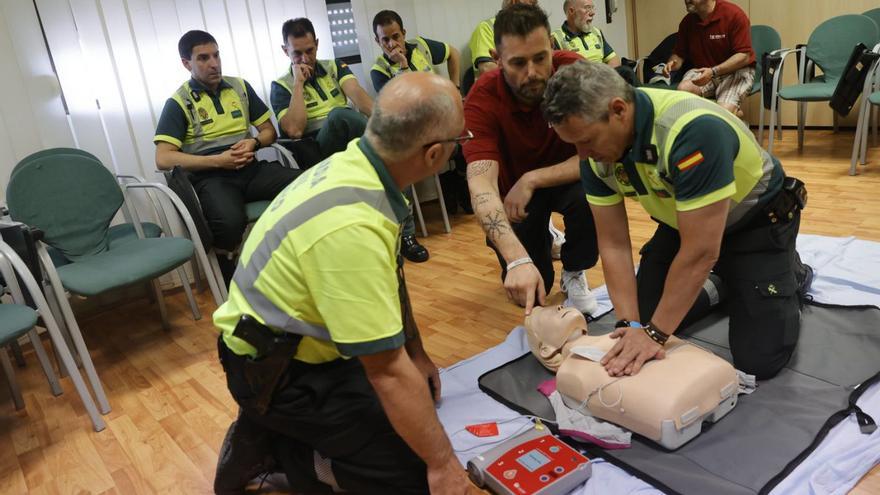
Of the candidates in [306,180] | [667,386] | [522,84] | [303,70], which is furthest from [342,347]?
[303,70]

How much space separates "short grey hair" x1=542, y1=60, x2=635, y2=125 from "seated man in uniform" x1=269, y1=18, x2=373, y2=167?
2108mm

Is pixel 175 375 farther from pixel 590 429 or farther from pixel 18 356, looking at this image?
pixel 590 429

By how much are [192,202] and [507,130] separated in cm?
157

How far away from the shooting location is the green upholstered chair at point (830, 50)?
405 cm

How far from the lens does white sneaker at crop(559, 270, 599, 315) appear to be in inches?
94.1

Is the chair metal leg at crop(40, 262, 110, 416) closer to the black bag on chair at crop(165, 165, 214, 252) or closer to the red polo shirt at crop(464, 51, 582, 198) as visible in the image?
the black bag on chair at crop(165, 165, 214, 252)

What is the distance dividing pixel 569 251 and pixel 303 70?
1.97m

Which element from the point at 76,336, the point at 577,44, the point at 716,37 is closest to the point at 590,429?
the point at 76,336

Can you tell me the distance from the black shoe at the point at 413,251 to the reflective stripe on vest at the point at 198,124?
42.8 inches

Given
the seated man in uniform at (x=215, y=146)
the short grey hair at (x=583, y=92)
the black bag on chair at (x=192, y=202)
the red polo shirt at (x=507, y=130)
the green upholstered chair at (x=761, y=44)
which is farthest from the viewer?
the green upholstered chair at (x=761, y=44)

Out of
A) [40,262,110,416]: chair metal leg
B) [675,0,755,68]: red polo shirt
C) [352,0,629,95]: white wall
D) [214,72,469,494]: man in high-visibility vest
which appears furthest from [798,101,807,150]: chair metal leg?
[40,262,110,416]: chair metal leg

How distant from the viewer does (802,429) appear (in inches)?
61.1

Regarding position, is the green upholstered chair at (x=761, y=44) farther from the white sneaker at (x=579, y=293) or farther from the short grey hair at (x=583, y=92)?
the short grey hair at (x=583, y=92)

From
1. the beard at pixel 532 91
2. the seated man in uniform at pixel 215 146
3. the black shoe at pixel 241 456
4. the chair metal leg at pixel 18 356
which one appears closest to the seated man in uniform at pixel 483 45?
the seated man in uniform at pixel 215 146
